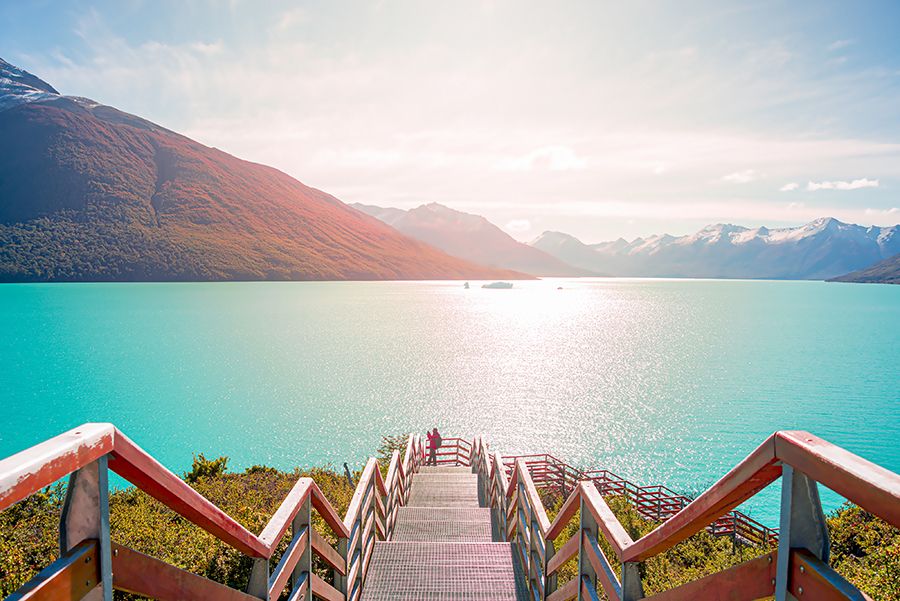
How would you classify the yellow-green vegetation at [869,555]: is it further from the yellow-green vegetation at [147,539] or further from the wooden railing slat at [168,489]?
the yellow-green vegetation at [147,539]

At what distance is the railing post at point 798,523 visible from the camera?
52.5 inches

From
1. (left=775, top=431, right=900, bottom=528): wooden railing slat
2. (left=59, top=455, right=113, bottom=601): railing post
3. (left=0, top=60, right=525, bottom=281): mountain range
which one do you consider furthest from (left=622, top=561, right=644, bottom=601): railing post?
(left=0, top=60, right=525, bottom=281): mountain range

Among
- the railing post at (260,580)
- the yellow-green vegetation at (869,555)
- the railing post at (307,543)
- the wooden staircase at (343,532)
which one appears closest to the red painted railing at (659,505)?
the yellow-green vegetation at (869,555)

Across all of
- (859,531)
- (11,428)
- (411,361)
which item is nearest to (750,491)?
(859,531)

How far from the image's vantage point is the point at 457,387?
40812 mm

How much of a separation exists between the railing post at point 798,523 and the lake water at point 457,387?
21842mm

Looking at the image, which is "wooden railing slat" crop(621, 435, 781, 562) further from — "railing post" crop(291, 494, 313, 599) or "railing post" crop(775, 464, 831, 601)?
"railing post" crop(291, 494, 313, 599)

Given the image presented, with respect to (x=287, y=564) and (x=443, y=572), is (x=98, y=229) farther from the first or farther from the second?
(x=287, y=564)

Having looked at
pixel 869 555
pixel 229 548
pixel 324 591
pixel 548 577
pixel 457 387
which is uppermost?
pixel 324 591

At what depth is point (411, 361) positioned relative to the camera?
50281mm

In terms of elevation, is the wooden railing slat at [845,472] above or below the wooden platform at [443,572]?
above

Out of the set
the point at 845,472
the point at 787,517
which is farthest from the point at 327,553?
the point at 845,472

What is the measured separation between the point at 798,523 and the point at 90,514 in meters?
1.82

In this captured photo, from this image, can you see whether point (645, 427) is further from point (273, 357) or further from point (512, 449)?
point (273, 357)
